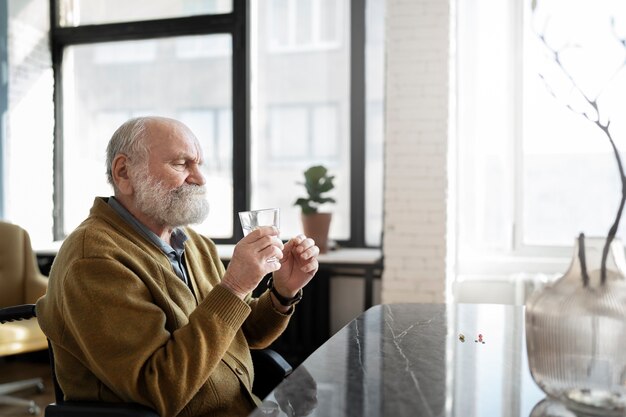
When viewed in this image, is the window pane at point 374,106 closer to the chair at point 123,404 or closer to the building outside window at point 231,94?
the building outside window at point 231,94

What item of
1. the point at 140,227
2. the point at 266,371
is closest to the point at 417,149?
the point at 266,371

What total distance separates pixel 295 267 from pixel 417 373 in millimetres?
603

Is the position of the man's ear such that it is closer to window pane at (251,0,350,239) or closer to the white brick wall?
the white brick wall

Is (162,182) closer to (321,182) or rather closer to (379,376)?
(379,376)

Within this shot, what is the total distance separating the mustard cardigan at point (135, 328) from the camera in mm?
1263

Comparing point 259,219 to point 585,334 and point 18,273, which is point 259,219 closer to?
point 585,334

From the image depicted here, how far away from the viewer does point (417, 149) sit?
3461mm

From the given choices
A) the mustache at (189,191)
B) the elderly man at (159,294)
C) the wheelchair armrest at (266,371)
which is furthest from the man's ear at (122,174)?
the wheelchair armrest at (266,371)

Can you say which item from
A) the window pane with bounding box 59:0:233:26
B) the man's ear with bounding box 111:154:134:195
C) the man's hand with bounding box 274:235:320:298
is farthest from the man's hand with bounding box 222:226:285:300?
the window pane with bounding box 59:0:233:26

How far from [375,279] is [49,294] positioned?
2.54 m

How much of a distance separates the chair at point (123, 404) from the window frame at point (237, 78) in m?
2.26

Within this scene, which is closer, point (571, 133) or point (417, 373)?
point (417, 373)

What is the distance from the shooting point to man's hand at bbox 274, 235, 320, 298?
1.58 metres

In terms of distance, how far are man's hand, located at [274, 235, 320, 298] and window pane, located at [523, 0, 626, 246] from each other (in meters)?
2.48
